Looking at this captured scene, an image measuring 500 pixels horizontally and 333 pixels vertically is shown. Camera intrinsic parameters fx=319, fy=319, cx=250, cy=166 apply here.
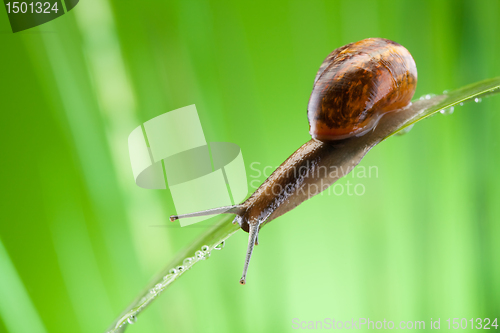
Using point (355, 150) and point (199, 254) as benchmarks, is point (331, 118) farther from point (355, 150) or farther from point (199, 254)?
point (199, 254)

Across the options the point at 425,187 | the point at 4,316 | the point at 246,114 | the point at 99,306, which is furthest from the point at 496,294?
the point at 4,316

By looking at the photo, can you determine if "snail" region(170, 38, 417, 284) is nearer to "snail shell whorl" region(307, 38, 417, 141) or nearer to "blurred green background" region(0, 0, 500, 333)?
"snail shell whorl" region(307, 38, 417, 141)

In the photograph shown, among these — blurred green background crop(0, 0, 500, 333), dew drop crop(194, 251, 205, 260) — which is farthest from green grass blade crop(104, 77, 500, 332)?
blurred green background crop(0, 0, 500, 333)

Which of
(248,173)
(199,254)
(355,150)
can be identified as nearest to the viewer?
(199,254)

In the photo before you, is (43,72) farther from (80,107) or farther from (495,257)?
(495,257)

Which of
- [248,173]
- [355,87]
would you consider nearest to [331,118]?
[355,87]

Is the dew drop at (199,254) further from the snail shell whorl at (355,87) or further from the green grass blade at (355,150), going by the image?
the snail shell whorl at (355,87)
